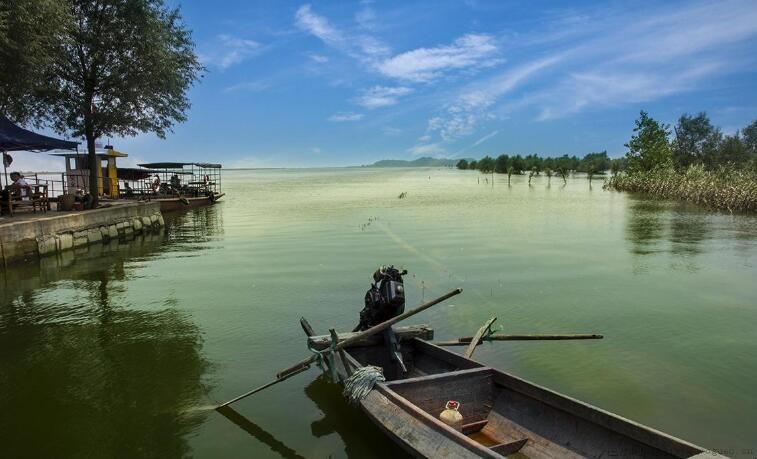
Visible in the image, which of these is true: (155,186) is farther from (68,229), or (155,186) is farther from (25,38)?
(25,38)

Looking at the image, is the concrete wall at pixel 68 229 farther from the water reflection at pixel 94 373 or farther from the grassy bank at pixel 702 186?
the grassy bank at pixel 702 186

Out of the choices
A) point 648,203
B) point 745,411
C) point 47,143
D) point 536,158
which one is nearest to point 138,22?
point 47,143

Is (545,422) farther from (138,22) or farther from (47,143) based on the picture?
(138,22)

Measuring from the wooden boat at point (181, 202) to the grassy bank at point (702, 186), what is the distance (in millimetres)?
36728

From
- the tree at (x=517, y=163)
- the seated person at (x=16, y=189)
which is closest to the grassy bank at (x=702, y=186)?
the seated person at (x=16, y=189)

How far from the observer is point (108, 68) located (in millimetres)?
24500

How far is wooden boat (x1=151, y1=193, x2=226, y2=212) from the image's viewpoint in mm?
35719

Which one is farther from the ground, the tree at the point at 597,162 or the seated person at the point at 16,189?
the tree at the point at 597,162

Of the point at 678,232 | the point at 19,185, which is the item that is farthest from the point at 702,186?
the point at 19,185

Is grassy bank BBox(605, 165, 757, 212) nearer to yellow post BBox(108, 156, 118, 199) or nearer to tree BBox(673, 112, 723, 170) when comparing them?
tree BBox(673, 112, 723, 170)

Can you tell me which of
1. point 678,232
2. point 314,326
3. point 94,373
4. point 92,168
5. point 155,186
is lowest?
point 94,373

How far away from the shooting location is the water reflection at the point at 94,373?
671 cm

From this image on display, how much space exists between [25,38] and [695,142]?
82471 mm

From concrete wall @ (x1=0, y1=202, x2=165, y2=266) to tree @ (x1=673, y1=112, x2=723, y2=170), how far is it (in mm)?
65008
